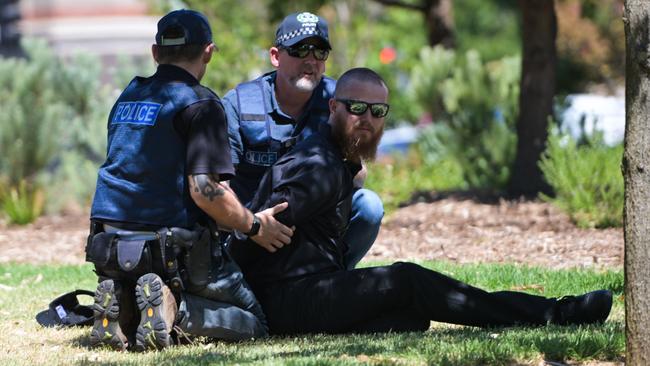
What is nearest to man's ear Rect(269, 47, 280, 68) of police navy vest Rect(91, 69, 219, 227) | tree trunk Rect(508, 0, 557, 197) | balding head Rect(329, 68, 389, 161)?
balding head Rect(329, 68, 389, 161)

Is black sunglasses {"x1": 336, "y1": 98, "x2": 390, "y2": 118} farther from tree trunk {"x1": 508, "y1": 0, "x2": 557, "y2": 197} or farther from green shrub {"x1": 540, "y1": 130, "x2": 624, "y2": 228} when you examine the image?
tree trunk {"x1": 508, "y1": 0, "x2": 557, "y2": 197}

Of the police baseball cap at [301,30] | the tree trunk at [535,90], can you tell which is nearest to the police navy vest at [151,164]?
the police baseball cap at [301,30]

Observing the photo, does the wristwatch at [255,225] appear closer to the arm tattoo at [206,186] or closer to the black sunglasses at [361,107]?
the arm tattoo at [206,186]

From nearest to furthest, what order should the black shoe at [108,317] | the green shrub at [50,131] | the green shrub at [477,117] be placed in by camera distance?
the black shoe at [108,317] → the green shrub at [50,131] → the green shrub at [477,117]

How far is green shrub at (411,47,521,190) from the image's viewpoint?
→ 40.1 ft

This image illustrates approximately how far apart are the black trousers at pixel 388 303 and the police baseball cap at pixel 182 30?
1.17 meters

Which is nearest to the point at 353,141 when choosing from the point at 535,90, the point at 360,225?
the point at 360,225

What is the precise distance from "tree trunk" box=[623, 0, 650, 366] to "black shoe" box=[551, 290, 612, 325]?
3.45ft

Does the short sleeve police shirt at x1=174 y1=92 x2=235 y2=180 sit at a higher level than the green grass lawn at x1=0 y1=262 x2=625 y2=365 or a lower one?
higher

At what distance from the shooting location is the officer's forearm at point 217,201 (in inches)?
192

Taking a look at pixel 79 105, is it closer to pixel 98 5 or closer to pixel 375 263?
pixel 375 263

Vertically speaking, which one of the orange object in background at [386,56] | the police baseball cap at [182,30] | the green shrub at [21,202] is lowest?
the green shrub at [21,202]

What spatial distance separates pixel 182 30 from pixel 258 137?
102cm

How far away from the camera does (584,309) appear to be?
5.21 m
